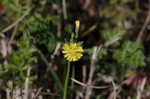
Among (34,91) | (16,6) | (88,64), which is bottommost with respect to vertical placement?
(34,91)

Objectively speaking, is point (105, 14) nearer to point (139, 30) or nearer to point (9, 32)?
point (139, 30)

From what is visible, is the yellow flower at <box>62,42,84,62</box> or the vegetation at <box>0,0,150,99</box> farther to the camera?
the vegetation at <box>0,0,150,99</box>

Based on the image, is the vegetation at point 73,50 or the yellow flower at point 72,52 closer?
the yellow flower at point 72,52

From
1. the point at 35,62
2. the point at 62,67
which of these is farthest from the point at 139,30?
the point at 35,62

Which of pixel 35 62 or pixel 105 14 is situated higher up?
pixel 105 14

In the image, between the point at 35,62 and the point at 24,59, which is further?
the point at 35,62

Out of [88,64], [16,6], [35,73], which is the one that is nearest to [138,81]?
[88,64]

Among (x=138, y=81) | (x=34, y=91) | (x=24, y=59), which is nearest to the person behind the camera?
(x=34, y=91)

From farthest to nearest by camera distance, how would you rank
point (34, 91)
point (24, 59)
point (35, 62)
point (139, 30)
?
1. point (139, 30)
2. point (35, 62)
3. point (24, 59)
4. point (34, 91)

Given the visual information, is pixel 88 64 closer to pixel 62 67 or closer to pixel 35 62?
pixel 62 67
